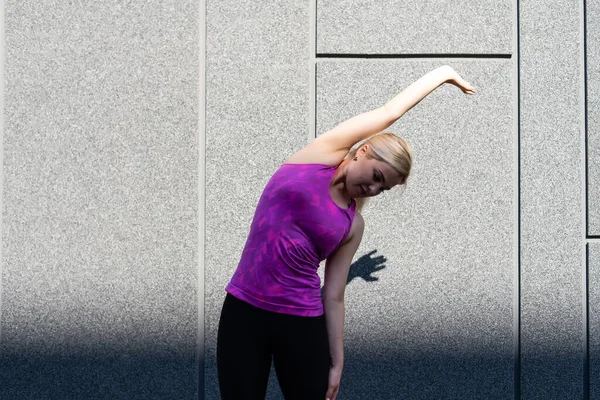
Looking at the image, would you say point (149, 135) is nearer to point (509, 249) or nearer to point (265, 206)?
point (265, 206)

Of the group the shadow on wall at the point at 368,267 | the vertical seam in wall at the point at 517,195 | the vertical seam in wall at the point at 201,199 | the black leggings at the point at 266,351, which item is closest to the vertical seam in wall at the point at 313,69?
the vertical seam in wall at the point at 201,199

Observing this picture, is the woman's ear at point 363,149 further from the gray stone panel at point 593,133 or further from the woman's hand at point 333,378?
the gray stone panel at point 593,133

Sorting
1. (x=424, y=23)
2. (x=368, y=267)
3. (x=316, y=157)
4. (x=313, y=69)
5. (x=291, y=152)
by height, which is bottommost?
(x=368, y=267)

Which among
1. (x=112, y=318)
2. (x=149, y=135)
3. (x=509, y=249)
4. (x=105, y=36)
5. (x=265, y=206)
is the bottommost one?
(x=112, y=318)

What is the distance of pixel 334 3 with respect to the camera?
9.90 feet

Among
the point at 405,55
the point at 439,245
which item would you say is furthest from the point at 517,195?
the point at 405,55

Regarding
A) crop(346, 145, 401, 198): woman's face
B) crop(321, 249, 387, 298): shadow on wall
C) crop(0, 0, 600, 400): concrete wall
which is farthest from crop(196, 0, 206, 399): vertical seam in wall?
crop(346, 145, 401, 198): woman's face

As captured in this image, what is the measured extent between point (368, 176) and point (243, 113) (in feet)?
4.50

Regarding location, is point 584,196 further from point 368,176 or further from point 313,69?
point 368,176

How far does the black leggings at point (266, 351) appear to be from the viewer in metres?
1.84

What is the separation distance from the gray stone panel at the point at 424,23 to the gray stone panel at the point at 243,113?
216 millimetres

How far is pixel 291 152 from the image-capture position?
9.86ft

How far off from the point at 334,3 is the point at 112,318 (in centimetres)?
200

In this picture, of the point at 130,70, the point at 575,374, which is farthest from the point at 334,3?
the point at 575,374
